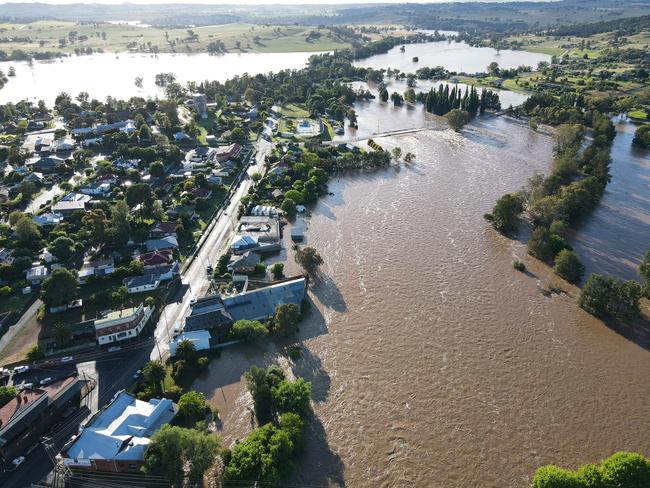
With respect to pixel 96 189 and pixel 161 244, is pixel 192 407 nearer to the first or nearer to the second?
pixel 161 244

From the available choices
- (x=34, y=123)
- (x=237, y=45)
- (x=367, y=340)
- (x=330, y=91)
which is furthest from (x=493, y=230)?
(x=237, y=45)

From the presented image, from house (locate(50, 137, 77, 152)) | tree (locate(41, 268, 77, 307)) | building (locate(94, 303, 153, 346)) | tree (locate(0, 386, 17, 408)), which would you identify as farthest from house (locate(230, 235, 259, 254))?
house (locate(50, 137, 77, 152))

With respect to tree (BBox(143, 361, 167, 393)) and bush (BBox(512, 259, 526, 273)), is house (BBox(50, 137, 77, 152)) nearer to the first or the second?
tree (BBox(143, 361, 167, 393))

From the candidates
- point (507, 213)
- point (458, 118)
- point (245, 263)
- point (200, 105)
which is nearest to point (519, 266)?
point (507, 213)

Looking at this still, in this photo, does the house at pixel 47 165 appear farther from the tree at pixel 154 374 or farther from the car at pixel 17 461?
the car at pixel 17 461

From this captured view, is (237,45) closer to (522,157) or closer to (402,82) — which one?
(402,82)
